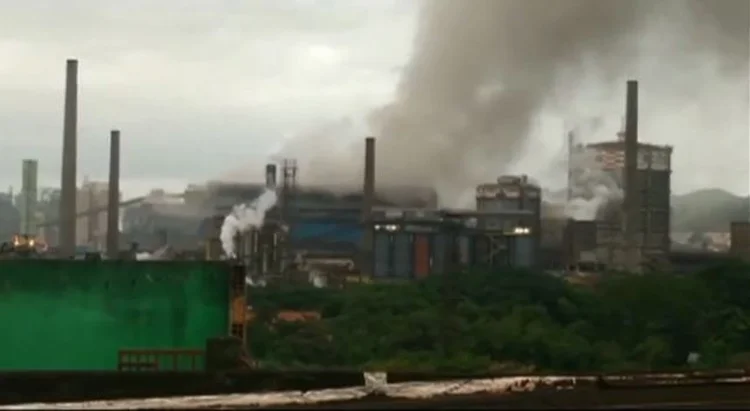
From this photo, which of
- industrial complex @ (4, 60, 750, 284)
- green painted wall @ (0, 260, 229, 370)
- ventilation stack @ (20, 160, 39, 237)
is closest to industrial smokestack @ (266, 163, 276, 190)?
industrial complex @ (4, 60, 750, 284)

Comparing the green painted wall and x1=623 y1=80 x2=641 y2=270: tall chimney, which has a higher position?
x1=623 y1=80 x2=641 y2=270: tall chimney

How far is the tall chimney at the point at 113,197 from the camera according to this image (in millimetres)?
25677

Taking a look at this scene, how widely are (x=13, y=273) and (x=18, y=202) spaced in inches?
1009

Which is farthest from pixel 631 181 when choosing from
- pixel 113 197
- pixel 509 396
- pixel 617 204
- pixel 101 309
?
pixel 509 396

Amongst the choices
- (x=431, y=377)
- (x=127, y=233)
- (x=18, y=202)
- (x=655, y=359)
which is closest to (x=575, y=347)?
(x=655, y=359)

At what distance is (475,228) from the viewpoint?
25375mm

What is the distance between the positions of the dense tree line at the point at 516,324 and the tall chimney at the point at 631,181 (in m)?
3.24

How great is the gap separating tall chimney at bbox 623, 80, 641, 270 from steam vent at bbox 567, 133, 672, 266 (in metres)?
0.16

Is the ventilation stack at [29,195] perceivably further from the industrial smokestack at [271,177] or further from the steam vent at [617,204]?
the steam vent at [617,204]

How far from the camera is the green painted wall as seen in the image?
288 inches

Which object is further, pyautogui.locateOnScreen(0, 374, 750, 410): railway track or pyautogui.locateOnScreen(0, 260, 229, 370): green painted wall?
pyautogui.locateOnScreen(0, 260, 229, 370): green painted wall

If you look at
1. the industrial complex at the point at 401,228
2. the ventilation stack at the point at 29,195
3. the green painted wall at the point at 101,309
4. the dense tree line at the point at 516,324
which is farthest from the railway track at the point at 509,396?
the ventilation stack at the point at 29,195

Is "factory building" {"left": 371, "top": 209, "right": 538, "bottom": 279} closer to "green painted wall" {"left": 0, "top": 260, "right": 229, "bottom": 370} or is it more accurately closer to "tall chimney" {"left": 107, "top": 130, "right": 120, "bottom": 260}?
"tall chimney" {"left": 107, "top": 130, "right": 120, "bottom": 260}

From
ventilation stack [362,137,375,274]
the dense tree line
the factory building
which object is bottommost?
the dense tree line
